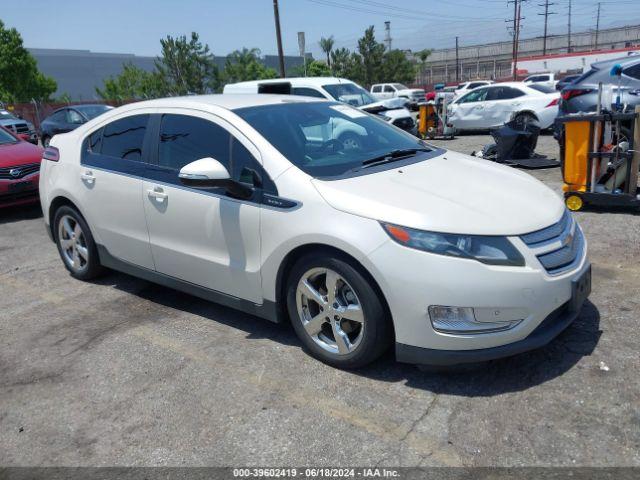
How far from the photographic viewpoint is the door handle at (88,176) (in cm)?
474

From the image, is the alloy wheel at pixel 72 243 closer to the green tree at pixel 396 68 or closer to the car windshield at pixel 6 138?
the car windshield at pixel 6 138

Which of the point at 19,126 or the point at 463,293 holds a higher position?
the point at 463,293

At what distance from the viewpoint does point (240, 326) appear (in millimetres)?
4195

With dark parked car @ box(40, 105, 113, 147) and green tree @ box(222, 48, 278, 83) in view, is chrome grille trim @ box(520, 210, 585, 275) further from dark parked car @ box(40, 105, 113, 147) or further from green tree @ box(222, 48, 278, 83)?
green tree @ box(222, 48, 278, 83)

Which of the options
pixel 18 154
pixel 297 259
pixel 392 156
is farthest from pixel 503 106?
pixel 297 259

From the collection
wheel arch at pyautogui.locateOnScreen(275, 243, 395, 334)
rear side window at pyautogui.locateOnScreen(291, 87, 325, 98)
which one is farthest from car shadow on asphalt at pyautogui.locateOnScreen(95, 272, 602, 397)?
rear side window at pyautogui.locateOnScreen(291, 87, 325, 98)

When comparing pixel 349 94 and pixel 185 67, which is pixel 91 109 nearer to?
pixel 349 94

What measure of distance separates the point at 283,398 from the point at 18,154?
7360 mm

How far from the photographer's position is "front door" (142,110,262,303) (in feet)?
12.1

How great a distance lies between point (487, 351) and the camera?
297 centimetres

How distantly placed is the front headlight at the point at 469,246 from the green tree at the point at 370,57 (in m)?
52.4

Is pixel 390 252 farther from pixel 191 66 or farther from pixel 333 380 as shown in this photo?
pixel 191 66

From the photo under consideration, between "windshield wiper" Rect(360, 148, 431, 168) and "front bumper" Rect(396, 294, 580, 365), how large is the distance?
1.29 meters

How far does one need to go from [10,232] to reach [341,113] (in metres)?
5.56
